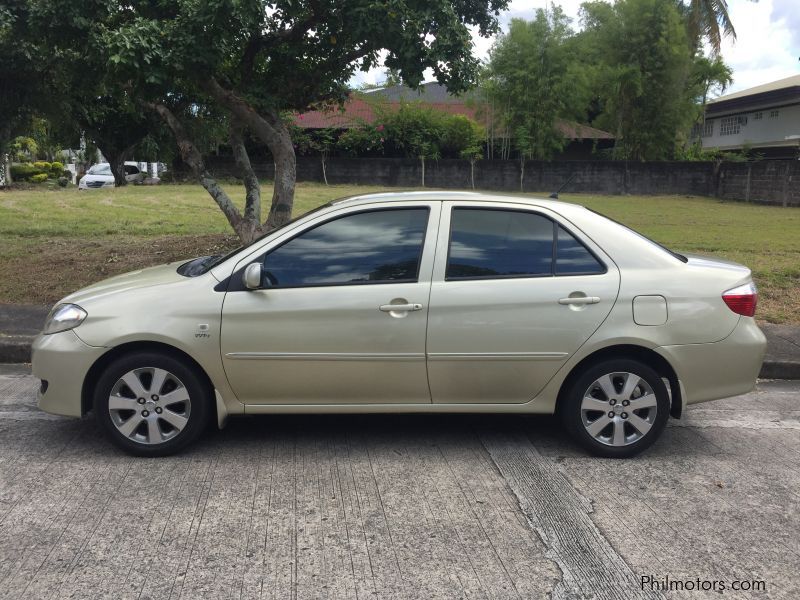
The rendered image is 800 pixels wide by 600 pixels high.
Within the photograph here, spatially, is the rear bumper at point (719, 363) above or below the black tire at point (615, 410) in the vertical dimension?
above

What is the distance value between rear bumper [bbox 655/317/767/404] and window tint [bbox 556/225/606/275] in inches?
25.3

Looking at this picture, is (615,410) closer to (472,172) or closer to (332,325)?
(332,325)

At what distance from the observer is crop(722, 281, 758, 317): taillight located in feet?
14.9

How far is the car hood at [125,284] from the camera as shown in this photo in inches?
177

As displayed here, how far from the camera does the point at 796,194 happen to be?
25.0 metres

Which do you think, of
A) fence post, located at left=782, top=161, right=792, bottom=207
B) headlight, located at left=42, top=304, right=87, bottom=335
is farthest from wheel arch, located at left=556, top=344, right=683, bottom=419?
fence post, located at left=782, top=161, right=792, bottom=207

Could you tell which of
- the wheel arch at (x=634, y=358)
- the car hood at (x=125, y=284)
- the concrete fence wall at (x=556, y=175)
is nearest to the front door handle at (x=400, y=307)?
the wheel arch at (x=634, y=358)

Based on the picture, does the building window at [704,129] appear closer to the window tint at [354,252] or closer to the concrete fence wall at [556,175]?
the concrete fence wall at [556,175]

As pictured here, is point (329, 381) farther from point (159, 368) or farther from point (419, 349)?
point (159, 368)

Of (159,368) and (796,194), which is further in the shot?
(796,194)

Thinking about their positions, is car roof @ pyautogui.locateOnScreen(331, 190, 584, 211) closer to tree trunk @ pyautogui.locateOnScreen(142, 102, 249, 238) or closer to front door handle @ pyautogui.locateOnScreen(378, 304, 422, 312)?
front door handle @ pyautogui.locateOnScreen(378, 304, 422, 312)

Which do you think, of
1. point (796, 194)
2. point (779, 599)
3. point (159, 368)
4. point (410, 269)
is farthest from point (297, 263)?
point (796, 194)

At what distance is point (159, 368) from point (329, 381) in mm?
1008

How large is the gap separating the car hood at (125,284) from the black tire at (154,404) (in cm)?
43
